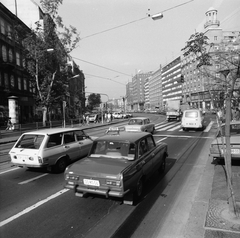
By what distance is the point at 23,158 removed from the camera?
684 cm

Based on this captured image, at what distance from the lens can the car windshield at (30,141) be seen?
7.20 m

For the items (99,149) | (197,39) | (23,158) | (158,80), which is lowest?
(23,158)

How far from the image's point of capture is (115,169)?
14.5 ft

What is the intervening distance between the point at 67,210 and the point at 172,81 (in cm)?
11551

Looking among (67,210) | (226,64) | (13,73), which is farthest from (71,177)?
(13,73)

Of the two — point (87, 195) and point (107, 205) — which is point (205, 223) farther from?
point (87, 195)

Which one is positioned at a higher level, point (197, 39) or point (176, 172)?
point (197, 39)

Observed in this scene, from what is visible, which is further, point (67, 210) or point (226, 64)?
point (226, 64)

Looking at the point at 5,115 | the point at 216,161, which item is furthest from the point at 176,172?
the point at 5,115

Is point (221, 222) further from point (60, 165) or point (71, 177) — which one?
point (60, 165)

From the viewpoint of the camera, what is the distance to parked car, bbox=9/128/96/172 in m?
6.66

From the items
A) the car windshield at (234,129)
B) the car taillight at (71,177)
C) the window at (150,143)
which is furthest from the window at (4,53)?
the car windshield at (234,129)

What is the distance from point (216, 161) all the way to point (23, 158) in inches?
272

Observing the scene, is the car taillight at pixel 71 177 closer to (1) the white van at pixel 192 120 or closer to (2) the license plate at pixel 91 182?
(2) the license plate at pixel 91 182
